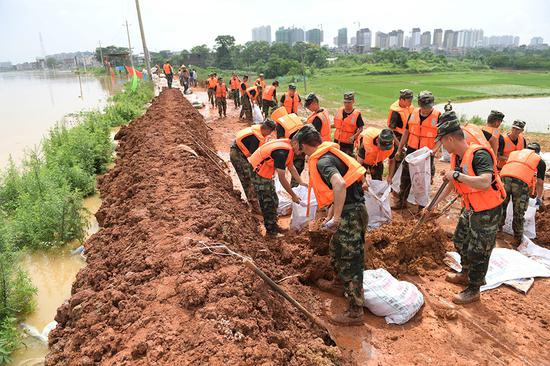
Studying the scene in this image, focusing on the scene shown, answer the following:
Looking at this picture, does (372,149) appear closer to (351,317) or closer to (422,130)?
(422,130)

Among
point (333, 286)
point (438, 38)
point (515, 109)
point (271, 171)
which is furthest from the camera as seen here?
point (438, 38)

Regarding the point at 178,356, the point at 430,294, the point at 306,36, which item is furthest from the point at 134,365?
the point at 306,36

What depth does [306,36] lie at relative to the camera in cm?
17525

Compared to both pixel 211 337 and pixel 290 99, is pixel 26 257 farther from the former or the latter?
pixel 290 99

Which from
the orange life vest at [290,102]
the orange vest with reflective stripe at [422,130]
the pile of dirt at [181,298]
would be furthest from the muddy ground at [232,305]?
the orange life vest at [290,102]

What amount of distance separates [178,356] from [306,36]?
18670cm

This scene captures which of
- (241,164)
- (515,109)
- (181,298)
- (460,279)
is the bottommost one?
(515,109)

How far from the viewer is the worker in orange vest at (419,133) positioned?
5.68m

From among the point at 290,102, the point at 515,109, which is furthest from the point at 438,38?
the point at 290,102

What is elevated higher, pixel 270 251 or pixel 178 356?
pixel 178 356

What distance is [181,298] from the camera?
9.39ft

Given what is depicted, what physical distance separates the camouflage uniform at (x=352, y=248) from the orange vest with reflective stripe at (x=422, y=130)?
2.94m

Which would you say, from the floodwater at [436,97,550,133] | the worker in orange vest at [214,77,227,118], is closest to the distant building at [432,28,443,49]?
the floodwater at [436,97,550,133]

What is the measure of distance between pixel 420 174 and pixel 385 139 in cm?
91
